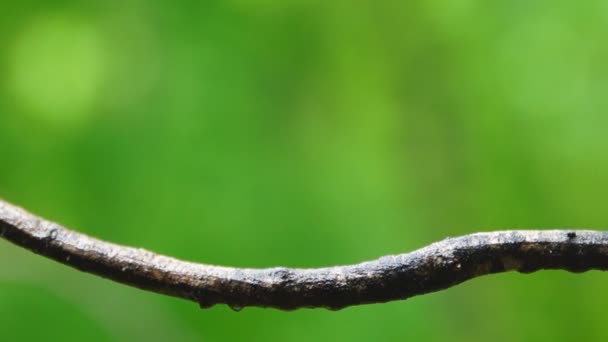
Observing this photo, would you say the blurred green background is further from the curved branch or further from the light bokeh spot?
the curved branch

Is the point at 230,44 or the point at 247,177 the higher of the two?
the point at 230,44

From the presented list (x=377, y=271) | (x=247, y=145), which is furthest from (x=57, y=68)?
(x=377, y=271)

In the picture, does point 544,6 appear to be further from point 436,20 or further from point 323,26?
point 323,26

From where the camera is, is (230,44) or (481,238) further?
(230,44)

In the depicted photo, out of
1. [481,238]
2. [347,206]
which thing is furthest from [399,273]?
[347,206]

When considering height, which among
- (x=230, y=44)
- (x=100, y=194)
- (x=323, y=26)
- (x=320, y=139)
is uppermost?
(x=323, y=26)

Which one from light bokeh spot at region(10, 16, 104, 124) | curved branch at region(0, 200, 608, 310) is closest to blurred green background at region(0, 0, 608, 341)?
light bokeh spot at region(10, 16, 104, 124)

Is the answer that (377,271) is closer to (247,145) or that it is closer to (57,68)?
(247,145)
